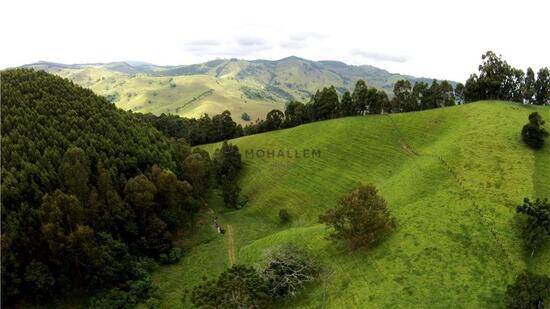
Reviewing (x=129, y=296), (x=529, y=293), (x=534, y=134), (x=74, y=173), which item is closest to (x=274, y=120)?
(x=534, y=134)

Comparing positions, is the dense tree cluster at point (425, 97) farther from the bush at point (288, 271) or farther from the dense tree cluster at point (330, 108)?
the bush at point (288, 271)

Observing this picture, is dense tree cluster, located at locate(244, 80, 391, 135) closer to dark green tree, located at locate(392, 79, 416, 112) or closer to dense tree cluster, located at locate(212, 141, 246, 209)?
dark green tree, located at locate(392, 79, 416, 112)

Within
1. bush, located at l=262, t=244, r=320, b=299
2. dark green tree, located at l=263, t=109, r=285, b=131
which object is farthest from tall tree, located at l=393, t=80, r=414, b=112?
bush, located at l=262, t=244, r=320, b=299

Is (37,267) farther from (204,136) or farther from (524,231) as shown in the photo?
(204,136)

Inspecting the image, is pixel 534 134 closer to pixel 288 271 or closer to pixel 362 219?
pixel 362 219

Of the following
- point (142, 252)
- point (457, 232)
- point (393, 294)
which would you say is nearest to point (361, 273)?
point (393, 294)
